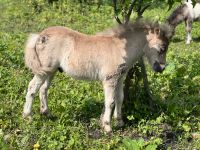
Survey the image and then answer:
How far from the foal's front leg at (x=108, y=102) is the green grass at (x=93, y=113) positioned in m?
0.16

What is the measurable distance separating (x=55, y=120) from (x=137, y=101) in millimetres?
1606

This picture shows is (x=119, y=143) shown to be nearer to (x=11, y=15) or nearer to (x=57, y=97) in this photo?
(x=57, y=97)

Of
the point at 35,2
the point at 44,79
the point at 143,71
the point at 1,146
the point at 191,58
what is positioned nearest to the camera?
the point at 1,146

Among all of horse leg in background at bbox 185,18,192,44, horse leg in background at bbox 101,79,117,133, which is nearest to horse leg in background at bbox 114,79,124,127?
horse leg in background at bbox 101,79,117,133

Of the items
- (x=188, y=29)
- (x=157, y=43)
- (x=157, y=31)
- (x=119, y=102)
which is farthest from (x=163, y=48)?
(x=188, y=29)

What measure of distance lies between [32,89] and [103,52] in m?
1.41

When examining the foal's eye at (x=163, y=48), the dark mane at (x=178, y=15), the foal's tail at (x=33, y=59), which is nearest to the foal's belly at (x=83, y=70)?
the foal's tail at (x=33, y=59)

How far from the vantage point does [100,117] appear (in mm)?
7543

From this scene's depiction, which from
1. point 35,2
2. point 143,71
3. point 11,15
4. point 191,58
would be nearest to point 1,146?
point 143,71

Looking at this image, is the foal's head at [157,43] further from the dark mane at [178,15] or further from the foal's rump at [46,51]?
the dark mane at [178,15]

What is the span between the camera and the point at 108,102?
7.12 meters

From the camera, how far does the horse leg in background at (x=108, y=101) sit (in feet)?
23.2

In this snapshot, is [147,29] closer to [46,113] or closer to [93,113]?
[93,113]

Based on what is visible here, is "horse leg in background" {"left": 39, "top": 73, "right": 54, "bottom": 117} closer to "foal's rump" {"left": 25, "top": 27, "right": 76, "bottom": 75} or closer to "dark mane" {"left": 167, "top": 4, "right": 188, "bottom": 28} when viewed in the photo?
"foal's rump" {"left": 25, "top": 27, "right": 76, "bottom": 75}
